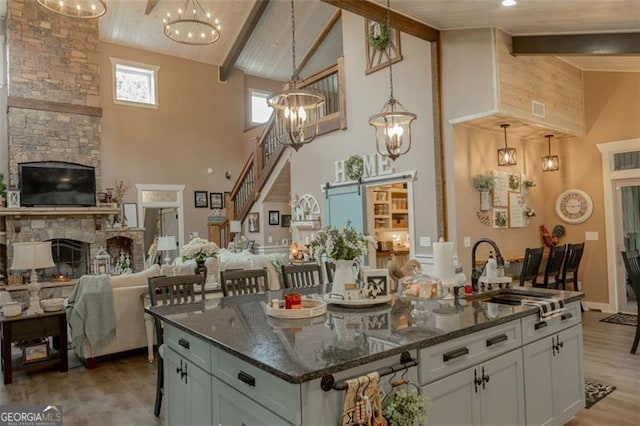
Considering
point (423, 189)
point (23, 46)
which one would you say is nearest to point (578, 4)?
point (423, 189)

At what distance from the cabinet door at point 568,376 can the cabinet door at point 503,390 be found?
1.53 feet

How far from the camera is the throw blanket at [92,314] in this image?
475cm

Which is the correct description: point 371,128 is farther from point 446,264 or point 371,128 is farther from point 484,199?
point 446,264

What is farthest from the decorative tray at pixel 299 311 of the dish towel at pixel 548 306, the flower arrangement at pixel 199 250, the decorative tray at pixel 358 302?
the flower arrangement at pixel 199 250

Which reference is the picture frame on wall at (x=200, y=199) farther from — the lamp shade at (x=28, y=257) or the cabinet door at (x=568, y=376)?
the cabinet door at (x=568, y=376)

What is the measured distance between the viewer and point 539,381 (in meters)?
2.79

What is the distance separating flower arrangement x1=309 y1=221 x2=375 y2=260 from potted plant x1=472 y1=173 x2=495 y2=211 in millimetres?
3887

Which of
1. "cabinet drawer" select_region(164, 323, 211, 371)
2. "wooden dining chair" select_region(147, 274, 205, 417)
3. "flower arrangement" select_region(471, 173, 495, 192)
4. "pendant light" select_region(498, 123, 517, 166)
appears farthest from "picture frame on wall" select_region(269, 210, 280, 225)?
"cabinet drawer" select_region(164, 323, 211, 371)

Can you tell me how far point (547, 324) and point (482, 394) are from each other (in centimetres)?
83

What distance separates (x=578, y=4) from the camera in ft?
14.1

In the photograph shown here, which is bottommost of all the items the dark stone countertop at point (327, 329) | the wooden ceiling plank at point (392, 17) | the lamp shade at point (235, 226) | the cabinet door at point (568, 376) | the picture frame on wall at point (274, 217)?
the cabinet door at point (568, 376)

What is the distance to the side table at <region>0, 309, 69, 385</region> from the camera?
4.45m

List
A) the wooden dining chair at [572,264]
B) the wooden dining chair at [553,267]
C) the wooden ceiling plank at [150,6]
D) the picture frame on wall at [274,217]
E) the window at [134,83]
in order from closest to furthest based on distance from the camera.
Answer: the wooden dining chair at [553,267] → the wooden dining chair at [572,264] → the wooden ceiling plank at [150,6] → the picture frame on wall at [274,217] → the window at [134,83]

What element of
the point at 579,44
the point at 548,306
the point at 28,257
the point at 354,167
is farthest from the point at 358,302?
the point at 354,167
